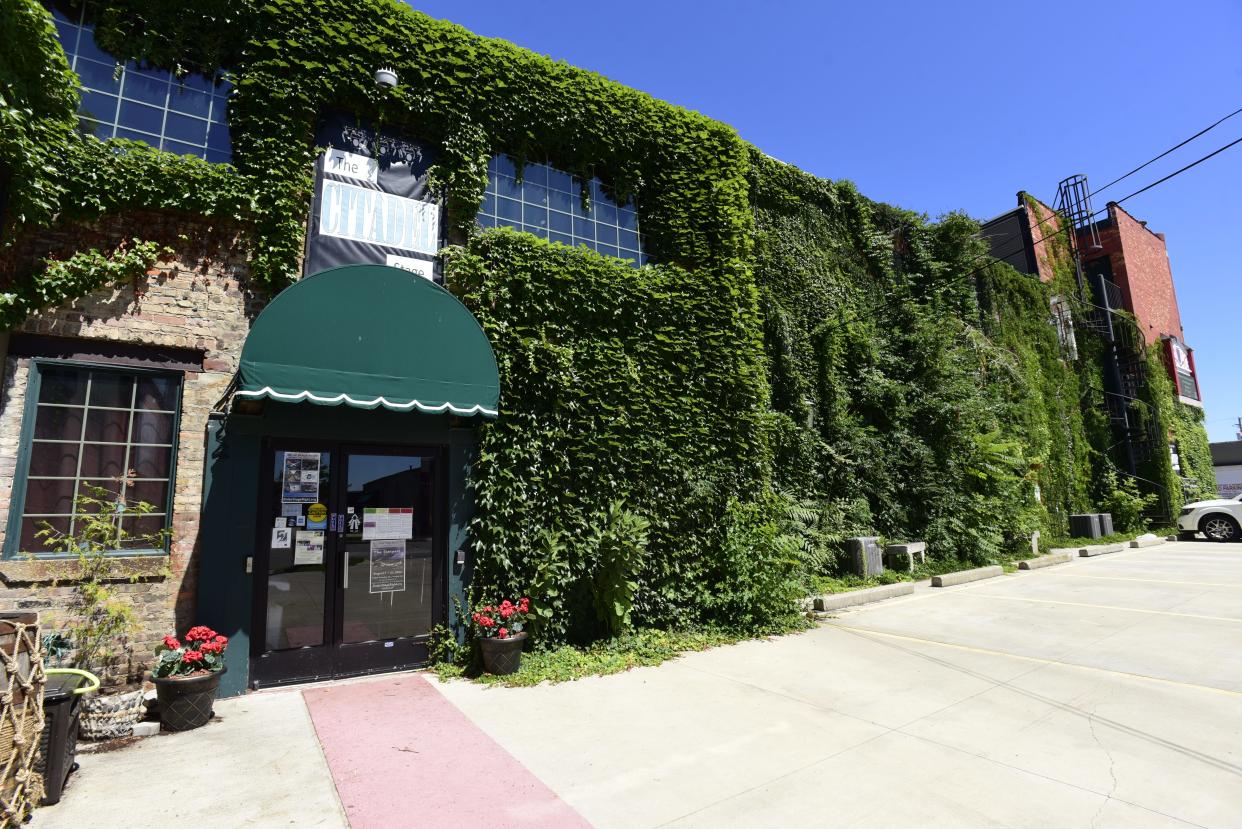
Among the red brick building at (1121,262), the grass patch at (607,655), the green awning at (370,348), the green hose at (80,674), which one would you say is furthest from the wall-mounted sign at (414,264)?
the red brick building at (1121,262)

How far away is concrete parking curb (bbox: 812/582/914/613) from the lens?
9461 millimetres

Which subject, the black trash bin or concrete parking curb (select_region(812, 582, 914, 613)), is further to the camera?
concrete parking curb (select_region(812, 582, 914, 613))

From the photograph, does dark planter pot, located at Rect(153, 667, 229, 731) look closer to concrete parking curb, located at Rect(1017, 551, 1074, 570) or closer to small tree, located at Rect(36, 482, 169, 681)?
small tree, located at Rect(36, 482, 169, 681)

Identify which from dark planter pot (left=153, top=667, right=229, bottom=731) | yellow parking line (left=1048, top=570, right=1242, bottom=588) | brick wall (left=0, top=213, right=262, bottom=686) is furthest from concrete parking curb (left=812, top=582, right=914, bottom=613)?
brick wall (left=0, top=213, right=262, bottom=686)

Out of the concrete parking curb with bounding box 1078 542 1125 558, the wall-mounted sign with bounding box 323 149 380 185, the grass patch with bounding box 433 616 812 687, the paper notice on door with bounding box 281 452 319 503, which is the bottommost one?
the grass patch with bounding box 433 616 812 687

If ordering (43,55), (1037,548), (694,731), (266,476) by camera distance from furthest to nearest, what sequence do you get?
(1037,548) → (266,476) → (43,55) → (694,731)

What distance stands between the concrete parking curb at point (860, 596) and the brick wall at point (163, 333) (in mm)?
8287

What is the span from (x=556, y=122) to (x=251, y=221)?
171 inches

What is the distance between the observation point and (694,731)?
192 inches

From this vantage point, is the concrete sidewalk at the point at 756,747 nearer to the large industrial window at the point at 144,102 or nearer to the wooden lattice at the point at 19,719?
the wooden lattice at the point at 19,719

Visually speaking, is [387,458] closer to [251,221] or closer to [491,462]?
[491,462]

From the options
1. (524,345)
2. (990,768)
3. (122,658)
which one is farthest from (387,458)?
(990,768)

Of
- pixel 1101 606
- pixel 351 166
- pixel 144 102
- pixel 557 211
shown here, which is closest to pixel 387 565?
pixel 351 166

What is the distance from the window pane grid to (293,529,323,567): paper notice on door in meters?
1.25
